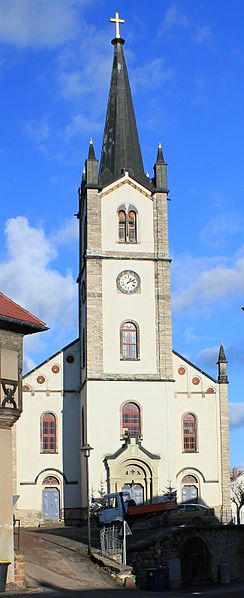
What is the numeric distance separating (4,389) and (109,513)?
1916 centimetres

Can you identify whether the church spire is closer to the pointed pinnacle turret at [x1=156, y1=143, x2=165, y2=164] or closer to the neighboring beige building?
the pointed pinnacle turret at [x1=156, y1=143, x2=165, y2=164]

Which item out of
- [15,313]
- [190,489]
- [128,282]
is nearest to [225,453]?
[190,489]

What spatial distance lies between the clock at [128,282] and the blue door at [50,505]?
11849mm

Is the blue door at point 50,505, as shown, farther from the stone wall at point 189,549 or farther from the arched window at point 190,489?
the stone wall at point 189,549

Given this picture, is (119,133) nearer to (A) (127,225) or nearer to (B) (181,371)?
(A) (127,225)

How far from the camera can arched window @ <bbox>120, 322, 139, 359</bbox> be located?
172ft

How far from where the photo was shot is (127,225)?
54.0 m

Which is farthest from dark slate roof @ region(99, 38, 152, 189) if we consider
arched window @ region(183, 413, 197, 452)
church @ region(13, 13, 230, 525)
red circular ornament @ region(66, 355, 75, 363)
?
arched window @ region(183, 413, 197, 452)

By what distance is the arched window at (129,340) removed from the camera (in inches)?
2058

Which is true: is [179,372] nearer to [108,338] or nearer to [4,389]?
[108,338]

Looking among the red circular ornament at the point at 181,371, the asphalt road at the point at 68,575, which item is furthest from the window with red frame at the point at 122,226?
the asphalt road at the point at 68,575

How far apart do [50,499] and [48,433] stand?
361 centimetres

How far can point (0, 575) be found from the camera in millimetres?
25078

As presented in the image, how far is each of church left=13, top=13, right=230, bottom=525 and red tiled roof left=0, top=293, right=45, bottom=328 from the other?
74.0ft
